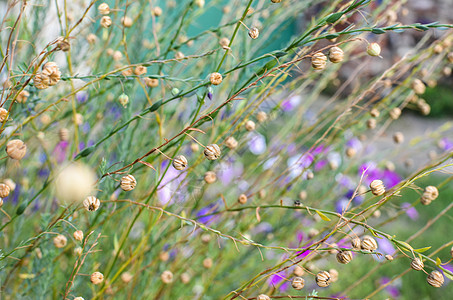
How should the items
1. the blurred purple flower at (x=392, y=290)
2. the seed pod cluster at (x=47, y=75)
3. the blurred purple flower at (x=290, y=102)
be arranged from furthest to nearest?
1. the blurred purple flower at (x=392, y=290)
2. the blurred purple flower at (x=290, y=102)
3. the seed pod cluster at (x=47, y=75)

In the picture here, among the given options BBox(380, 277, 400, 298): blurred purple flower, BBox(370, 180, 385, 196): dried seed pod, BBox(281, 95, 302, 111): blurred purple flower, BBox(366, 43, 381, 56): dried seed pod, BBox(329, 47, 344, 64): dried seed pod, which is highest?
BBox(329, 47, 344, 64): dried seed pod

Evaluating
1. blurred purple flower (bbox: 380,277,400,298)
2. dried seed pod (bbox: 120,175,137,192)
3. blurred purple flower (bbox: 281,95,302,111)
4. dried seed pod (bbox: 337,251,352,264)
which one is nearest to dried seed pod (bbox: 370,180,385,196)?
dried seed pod (bbox: 337,251,352,264)

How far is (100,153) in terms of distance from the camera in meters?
0.86

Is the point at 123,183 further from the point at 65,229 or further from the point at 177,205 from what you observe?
the point at 177,205

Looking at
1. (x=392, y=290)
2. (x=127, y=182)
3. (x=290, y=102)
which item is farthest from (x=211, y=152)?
(x=392, y=290)

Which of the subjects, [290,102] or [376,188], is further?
[290,102]

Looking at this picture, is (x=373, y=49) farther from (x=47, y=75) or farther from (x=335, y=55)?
(x=47, y=75)

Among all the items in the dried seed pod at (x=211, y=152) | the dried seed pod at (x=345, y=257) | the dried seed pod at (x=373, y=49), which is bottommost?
the dried seed pod at (x=345, y=257)

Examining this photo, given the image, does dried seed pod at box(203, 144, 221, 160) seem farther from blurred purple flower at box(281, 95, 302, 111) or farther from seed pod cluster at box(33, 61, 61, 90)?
blurred purple flower at box(281, 95, 302, 111)

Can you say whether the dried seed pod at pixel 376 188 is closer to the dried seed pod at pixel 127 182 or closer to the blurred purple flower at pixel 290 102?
the dried seed pod at pixel 127 182

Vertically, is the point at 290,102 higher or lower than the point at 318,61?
lower

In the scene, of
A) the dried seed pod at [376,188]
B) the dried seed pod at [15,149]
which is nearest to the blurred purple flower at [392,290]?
the dried seed pod at [376,188]

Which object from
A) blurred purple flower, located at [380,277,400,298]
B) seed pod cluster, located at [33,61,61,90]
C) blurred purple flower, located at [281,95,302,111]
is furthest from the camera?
blurred purple flower, located at [380,277,400,298]

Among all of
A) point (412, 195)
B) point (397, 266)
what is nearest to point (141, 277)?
point (397, 266)
